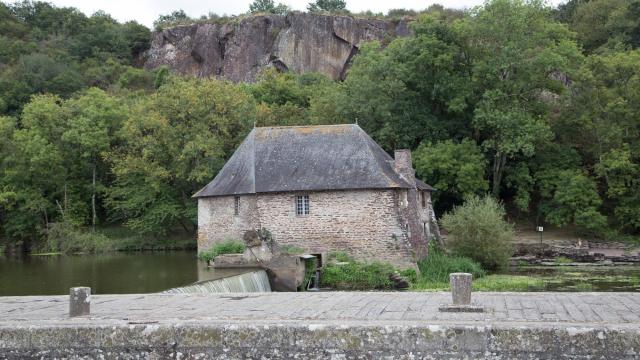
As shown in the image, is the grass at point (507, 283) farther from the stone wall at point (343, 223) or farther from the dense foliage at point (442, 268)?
the stone wall at point (343, 223)

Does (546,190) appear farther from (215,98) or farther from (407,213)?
(215,98)

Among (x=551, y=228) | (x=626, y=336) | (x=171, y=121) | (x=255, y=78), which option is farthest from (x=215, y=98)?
(x=626, y=336)

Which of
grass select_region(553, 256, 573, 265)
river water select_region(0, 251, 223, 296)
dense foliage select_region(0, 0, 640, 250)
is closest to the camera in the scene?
river water select_region(0, 251, 223, 296)

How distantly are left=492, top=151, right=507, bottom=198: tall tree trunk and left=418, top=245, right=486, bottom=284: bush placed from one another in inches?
565

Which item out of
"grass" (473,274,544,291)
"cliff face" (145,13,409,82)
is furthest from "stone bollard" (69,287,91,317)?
"cliff face" (145,13,409,82)

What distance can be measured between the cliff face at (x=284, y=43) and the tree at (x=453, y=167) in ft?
121

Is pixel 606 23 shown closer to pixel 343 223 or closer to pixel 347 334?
pixel 343 223

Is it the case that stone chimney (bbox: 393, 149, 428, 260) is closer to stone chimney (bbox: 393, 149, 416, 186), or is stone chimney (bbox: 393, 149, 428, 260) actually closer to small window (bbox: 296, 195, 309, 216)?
stone chimney (bbox: 393, 149, 416, 186)

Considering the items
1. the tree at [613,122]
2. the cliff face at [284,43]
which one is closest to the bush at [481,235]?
the tree at [613,122]

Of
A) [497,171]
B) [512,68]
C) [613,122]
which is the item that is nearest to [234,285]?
[497,171]

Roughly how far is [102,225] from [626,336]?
51232mm

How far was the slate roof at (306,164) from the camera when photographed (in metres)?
29.3

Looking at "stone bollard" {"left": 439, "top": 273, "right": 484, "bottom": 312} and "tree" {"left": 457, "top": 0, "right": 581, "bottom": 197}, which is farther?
"tree" {"left": 457, "top": 0, "right": 581, "bottom": 197}

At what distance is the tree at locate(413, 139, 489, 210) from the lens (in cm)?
4078
